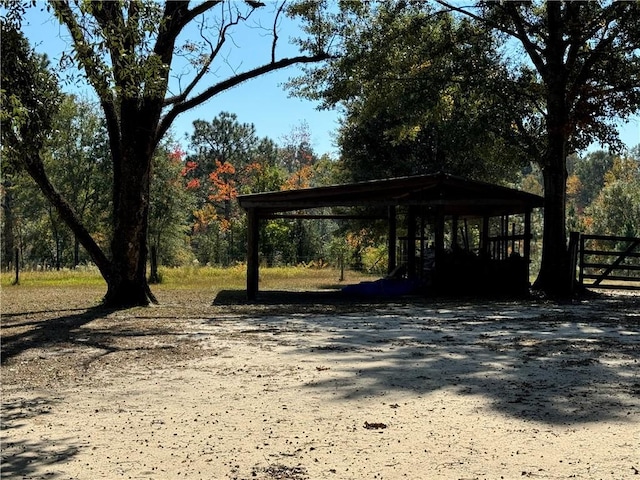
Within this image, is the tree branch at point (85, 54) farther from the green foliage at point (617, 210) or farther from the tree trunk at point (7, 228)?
the green foliage at point (617, 210)

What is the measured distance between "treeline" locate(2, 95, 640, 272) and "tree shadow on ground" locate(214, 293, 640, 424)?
15566mm

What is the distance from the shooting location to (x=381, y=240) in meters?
33.7

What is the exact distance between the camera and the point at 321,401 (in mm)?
5195

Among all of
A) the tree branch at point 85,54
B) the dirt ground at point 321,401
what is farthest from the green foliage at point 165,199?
the tree branch at point 85,54

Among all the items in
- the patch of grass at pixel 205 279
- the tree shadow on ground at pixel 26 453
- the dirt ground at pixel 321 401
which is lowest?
the tree shadow on ground at pixel 26 453

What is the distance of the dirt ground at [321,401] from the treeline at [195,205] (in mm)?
18927

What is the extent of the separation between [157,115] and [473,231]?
2708cm

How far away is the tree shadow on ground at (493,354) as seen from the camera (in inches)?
208

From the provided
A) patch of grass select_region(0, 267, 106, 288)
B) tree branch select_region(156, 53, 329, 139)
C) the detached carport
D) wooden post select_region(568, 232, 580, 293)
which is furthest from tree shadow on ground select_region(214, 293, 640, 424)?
patch of grass select_region(0, 267, 106, 288)

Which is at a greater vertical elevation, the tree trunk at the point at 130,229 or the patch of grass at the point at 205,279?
the tree trunk at the point at 130,229

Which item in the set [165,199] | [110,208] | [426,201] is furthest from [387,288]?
[110,208]

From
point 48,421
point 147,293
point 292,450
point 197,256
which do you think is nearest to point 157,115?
point 147,293

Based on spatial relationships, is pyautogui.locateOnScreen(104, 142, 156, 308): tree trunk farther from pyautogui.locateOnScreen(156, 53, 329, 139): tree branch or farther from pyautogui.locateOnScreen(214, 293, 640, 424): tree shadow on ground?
pyautogui.locateOnScreen(214, 293, 640, 424): tree shadow on ground

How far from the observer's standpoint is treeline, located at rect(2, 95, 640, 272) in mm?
32438
